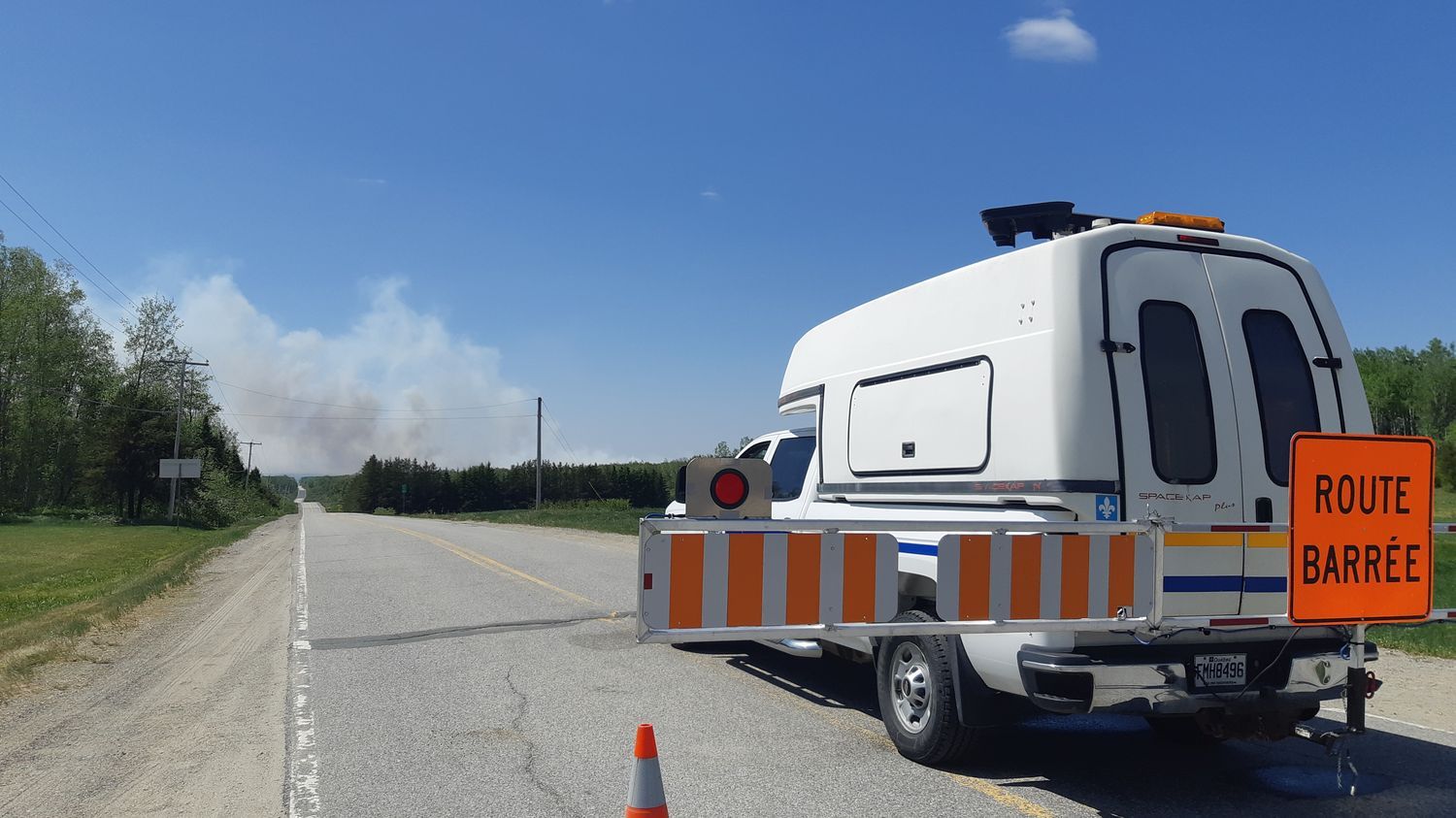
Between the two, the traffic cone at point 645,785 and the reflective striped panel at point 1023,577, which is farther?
the reflective striped panel at point 1023,577

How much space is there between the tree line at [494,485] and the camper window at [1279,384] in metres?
101

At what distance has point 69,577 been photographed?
23.6 metres

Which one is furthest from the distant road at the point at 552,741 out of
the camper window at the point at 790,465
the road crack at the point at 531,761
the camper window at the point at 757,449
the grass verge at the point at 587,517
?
the grass verge at the point at 587,517

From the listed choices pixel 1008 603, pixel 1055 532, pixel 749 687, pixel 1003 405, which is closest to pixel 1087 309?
pixel 1003 405

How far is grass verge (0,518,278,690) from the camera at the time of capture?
1096cm

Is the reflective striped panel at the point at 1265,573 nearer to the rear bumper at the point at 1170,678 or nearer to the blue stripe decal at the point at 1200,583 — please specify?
the blue stripe decal at the point at 1200,583

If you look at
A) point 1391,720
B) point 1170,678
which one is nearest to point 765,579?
point 1170,678

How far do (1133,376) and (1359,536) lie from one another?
1.24 meters

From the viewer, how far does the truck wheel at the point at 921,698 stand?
5410 mm

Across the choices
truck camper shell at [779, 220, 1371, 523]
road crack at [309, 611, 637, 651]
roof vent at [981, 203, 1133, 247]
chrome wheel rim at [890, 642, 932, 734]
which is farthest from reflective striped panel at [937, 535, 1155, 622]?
road crack at [309, 611, 637, 651]

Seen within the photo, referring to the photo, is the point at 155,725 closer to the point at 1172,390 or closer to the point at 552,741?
the point at 552,741

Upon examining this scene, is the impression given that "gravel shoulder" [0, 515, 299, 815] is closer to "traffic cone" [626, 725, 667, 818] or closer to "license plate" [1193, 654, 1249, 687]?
"traffic cone" [626, 725, 667, 818]

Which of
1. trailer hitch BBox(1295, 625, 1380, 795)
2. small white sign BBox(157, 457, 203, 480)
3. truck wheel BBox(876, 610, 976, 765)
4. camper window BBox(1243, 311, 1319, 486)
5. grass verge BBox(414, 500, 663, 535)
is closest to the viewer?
trailer hitch BBox(1295, 625, 1380, 795)

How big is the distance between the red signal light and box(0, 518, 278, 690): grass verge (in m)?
7.16
